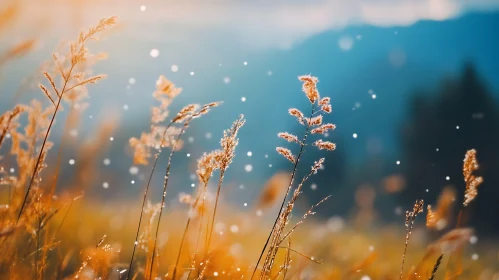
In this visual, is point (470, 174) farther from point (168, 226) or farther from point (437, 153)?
point (437, 153)

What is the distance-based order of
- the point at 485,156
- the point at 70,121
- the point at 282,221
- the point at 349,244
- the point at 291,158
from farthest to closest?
the point at 485,156, the point at 349,244, the point at 70,121, the point at 291,158, the point at 282,221

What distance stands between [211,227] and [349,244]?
1.40m

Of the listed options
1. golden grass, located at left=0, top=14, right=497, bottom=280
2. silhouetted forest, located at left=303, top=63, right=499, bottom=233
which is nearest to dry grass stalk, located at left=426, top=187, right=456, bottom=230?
golden grass, located at left=0, top=14, right=497, bottom=280

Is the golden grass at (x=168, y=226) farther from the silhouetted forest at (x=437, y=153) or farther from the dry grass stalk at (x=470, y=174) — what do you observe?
the silhouetted forest at (x=437, y=153)

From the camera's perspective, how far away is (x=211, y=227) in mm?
2408

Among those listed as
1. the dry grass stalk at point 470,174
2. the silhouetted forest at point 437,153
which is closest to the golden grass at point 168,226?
the dry grass stalk at point 470,174

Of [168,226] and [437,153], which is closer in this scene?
[168,226]

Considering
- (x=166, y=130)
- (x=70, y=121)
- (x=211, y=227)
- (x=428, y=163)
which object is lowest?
(x=211, y=227)

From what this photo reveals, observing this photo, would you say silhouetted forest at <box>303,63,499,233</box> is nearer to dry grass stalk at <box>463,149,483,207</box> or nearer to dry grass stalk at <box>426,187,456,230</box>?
dry grass stalk at <box>426,187,456,230</box>

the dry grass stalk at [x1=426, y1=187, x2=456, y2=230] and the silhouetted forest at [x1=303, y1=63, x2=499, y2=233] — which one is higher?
the silhouetted forest at [x1=303, y1=63, x2=499, y2=233]

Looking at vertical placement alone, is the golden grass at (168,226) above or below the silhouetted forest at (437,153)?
below

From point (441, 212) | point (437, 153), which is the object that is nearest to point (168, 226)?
point (441, 212)

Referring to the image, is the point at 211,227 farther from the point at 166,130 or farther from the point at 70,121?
the point at 70,121

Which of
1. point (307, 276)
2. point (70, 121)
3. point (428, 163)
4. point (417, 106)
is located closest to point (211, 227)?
point (307, 276)
